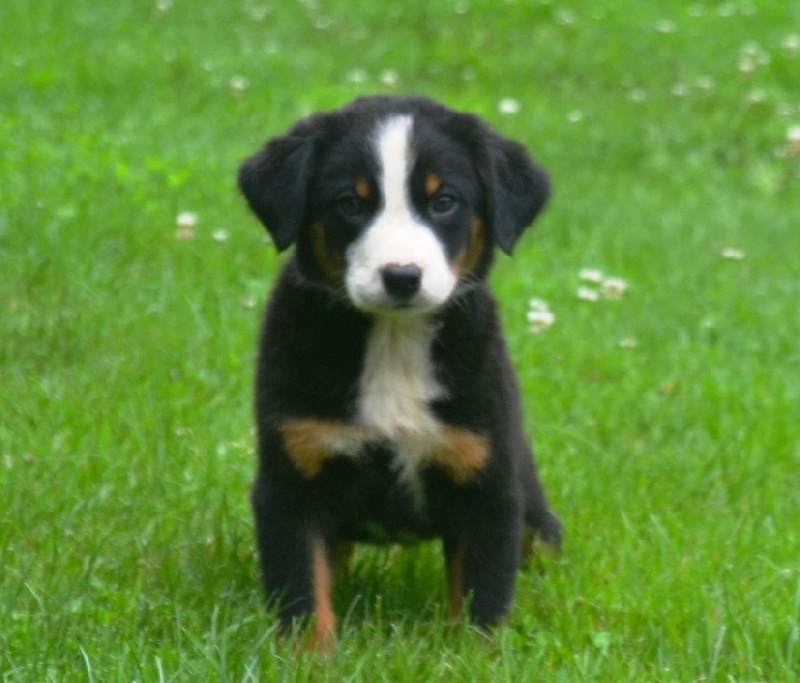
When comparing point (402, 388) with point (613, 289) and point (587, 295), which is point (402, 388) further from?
point (613, 289)

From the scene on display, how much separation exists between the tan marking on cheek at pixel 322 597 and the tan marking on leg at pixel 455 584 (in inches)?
11.6

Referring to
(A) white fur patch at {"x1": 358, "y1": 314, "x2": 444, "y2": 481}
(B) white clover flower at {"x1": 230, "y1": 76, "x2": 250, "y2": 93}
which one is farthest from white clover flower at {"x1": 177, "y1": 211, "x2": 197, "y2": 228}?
(B) white clover flower at {"x1": 230, "y1": 76, "x2": 250, "y2": 93}

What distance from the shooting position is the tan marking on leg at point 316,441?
354cm

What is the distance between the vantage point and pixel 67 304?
543 centimetres

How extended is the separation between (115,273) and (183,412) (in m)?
1.19

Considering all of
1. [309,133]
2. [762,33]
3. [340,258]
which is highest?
[309,133]

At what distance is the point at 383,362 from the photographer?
368 cm

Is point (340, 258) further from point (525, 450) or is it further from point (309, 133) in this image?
point (525, 450)

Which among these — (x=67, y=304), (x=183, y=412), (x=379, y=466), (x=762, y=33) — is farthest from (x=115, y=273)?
(x=762, y=33)

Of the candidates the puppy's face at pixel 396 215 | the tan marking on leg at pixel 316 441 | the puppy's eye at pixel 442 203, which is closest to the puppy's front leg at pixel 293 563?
the tan marking on leg at pixel 316 441

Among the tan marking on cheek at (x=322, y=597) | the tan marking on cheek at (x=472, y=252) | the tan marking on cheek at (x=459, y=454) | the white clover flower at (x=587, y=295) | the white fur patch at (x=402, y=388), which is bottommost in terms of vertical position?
the white clover flower at (x=587, y=295)

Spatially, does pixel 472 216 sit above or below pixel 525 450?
above

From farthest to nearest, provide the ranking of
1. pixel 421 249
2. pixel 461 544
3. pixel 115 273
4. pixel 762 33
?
pixel 762 33 → pixel 115 273 → pixel 461 544 → pixel 421 249

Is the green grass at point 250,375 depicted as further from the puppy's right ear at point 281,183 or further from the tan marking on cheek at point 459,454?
the puppy's right ear at point 281,183
